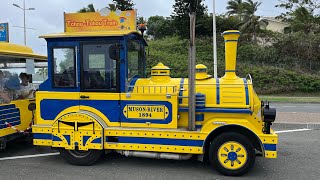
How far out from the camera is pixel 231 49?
543cm

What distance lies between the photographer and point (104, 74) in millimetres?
5375

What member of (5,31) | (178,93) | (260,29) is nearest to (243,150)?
(178,93)

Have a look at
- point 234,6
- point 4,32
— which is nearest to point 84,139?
point 4,32

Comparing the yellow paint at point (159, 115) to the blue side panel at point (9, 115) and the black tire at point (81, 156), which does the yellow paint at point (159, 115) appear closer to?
the black tire at point (81, 156)

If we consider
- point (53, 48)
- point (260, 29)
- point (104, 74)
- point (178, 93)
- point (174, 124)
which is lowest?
point (174, 124)

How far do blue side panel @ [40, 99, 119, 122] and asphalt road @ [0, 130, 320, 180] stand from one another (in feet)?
2.83

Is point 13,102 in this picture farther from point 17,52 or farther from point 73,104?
point 73,104

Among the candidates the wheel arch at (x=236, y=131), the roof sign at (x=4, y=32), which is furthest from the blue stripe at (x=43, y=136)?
the wheel arch at (x=236, y=131)

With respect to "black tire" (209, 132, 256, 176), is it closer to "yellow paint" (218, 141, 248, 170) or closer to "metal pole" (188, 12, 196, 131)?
"yellow paint" (218, 141, 248, 170)

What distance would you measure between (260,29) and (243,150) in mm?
26366

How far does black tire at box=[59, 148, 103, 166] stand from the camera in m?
5.48

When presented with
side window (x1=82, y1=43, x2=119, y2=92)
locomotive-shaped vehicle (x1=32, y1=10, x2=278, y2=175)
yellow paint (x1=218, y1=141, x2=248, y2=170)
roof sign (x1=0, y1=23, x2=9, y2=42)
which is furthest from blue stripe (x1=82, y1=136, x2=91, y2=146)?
roof sign (x1=0, y1=23, x2=9, y2=42)

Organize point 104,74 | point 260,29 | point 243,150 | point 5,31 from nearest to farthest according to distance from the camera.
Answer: point 243,150
point 104,74
point 5,31
point 260,29

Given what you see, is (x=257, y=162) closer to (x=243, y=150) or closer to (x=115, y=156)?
(x=243, y=150)
